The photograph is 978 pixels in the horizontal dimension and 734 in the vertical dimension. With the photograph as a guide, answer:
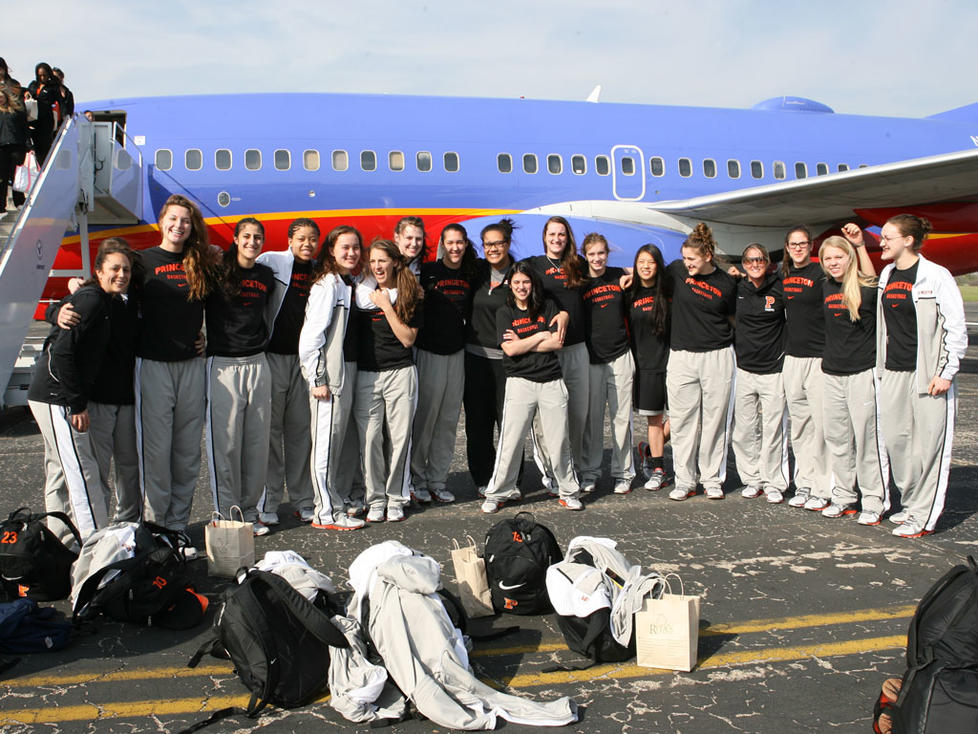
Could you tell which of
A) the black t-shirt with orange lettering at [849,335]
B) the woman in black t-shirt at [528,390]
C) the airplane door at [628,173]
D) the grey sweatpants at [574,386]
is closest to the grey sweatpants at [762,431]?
the black t-shirt with orange lettering at [849,335]

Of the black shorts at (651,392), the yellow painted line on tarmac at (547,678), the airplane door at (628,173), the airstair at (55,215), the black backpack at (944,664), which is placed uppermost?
the airplane door at (628,173)

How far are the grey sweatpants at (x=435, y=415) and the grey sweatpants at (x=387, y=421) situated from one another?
0.27m

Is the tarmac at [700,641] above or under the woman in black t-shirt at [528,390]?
under

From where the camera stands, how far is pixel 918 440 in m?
5.70

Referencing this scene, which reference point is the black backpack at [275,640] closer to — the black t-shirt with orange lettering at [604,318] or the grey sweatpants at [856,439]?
the black t-shirt with orange lettering at [604,318]

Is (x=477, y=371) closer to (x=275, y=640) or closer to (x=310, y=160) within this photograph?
(x=275, y=640)

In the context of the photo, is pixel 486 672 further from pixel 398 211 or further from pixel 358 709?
pixel 398 211

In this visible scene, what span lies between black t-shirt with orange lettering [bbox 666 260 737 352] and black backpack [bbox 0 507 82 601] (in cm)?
458

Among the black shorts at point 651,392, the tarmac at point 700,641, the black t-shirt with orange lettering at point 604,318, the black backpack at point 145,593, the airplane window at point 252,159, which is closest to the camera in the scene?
the tarmac at point 700,641

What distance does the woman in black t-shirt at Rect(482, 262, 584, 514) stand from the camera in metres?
6.24

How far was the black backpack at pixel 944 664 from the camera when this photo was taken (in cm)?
286

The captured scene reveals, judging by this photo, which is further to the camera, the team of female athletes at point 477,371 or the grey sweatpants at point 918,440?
the grey sweatpants at point 918,440

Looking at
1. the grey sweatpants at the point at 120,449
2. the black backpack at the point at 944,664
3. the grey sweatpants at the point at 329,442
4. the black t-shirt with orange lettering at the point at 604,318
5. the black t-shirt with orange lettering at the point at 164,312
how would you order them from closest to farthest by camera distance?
the black backpack at the point at 944,664, the grey sweatpants at the point at 120,449, the black t-shirt with orange lettering at the point at 164,312, the grey sweatpants at the point at 329,442, the black t-shirt with orange lettering at the point at 604,318

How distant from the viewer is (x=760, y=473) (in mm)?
6652
